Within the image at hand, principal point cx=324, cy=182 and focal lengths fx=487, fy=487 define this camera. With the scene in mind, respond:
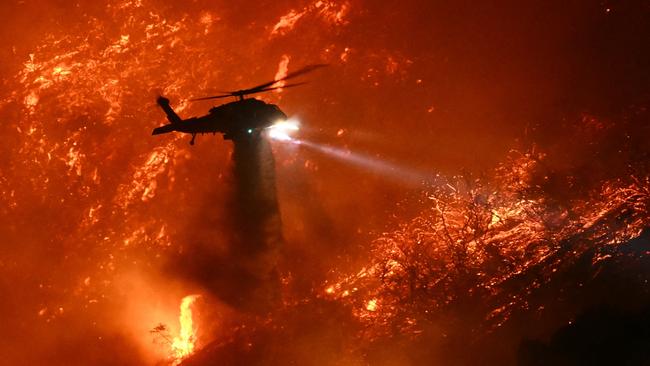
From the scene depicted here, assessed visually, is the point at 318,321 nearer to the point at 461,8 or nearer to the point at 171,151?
the point at 171,151

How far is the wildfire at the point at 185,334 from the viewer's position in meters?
15.7

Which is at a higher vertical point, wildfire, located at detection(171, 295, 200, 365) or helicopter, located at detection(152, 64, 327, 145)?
helicopter, located at detection(152, 64, 327, 145)

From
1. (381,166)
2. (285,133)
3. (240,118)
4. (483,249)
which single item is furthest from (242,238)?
(483,249)

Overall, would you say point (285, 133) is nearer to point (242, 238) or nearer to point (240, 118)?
point (240, 118)

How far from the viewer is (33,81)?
19.6 meters

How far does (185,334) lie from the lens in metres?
16.0

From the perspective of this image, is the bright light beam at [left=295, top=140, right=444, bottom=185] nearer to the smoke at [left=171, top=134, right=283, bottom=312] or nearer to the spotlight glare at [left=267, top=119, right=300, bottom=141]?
the spotlight glare at [left=267, top=119, right=300, bottom=141]

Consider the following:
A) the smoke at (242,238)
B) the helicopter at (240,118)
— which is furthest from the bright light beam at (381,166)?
the helicopter at (240,118)

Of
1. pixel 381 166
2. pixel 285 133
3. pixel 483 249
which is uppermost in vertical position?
pixel 285 133

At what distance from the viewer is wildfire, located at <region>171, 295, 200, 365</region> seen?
51.6 feet

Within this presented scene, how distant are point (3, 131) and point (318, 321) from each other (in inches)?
586

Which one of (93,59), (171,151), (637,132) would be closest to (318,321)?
(171,151)

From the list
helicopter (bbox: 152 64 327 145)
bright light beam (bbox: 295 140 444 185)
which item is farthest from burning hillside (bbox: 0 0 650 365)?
helicopter (bbox: 152 64 327 145)

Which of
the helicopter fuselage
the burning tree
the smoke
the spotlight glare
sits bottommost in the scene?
the burning tree
